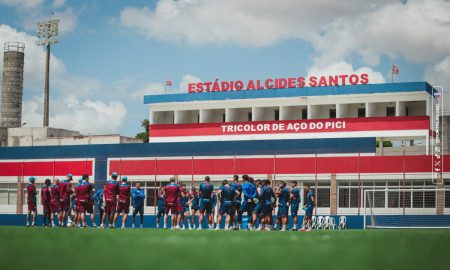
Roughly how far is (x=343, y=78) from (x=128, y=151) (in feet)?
64.3

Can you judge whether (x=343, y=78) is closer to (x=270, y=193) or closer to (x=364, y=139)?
(x=364, y=139)

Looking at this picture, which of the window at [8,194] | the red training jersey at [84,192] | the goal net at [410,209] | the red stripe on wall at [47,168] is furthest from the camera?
the window at [8,194]

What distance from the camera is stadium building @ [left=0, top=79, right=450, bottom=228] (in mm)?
39344

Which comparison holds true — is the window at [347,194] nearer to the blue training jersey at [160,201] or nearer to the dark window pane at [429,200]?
the dark window pane at [429,200]

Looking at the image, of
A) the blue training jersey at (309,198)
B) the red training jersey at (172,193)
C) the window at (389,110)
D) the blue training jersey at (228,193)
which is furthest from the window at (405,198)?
the window at (389,110)

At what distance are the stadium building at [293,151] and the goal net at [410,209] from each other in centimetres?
9

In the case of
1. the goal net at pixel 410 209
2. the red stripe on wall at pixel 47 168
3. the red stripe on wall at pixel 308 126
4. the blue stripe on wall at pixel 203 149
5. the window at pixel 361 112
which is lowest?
the goal net at pixel 410 209

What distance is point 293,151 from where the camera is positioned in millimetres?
41406

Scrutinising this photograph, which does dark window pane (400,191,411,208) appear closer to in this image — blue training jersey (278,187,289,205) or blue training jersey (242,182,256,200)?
blue training jersey (278,187,289,205)

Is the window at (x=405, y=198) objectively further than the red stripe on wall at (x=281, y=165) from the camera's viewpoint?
No

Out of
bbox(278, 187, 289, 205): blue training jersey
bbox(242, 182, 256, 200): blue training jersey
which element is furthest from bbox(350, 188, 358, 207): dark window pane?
bbox(242, 182, 256, 200): blue training jersey

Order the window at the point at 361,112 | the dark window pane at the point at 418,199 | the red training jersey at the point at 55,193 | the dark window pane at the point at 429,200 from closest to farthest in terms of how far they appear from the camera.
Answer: the red training jersey at the point at 55,193, the dark window pane at the point at 429,200, the dark window pane at the point at 418,199, the window at the point at 361,112

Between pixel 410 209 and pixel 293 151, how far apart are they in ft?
29.9

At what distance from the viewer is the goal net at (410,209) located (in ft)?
106
